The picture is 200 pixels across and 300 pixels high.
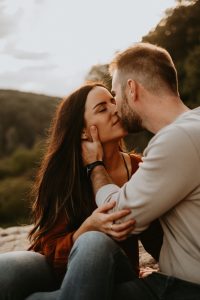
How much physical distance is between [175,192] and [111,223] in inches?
16.6

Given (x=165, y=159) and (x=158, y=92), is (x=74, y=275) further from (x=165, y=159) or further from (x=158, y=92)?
(x=158, y=92)

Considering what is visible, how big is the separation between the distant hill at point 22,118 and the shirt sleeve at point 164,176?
1690 centimetres

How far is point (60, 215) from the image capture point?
2850mm

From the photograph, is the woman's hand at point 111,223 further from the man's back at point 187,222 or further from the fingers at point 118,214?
the man's back at point 187,222

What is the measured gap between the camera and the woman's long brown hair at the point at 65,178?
114 inches

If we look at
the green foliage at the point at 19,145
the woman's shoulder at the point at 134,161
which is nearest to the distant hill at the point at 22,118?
the green foliage at the point at 19,145

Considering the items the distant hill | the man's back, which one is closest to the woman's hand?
the man's back

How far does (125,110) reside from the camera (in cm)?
280

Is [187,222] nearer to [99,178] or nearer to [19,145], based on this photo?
[99,178]

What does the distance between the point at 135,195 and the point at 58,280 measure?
2.83 ft

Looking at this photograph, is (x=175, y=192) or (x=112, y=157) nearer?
(x=175, y=192)

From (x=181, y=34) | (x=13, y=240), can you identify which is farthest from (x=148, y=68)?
(x=181, y=34)

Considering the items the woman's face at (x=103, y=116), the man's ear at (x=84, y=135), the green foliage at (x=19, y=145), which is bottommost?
the green foliage at (x=19, y=145)

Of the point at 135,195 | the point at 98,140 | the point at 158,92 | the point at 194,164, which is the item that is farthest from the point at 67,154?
the point at 194,164
